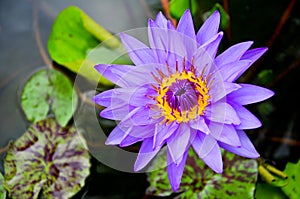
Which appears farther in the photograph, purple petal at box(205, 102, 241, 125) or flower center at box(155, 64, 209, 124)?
flower center at box(155, 64, 209, 124)

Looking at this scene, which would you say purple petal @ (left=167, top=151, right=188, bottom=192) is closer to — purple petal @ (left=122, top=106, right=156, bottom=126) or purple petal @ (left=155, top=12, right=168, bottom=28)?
purple petal @ (left=122, top=106, right=156, bottom=126)

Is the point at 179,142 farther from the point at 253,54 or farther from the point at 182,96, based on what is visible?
the point at 253,54

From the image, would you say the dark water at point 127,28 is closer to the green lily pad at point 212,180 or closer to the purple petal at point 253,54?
the green lily pad at point 212,180

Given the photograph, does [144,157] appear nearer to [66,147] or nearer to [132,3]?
[66,147]

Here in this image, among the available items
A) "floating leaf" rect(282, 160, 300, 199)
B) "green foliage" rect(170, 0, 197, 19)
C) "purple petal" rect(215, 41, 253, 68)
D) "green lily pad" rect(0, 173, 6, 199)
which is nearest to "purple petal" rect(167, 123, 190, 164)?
"purple petal" rect(215, 41, 253, 68)

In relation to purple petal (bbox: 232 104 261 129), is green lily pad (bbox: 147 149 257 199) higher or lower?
lower

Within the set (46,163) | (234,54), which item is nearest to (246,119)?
(234,54)

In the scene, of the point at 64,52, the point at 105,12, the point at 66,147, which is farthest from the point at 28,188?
the point at 105,12
